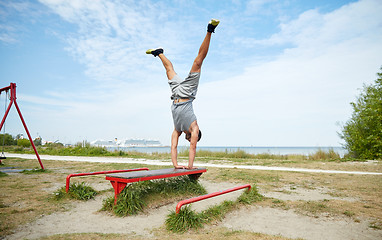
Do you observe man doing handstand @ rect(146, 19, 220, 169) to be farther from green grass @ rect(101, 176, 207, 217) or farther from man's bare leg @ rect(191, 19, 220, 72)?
green grass @ rect(101, 176, 207, 217)

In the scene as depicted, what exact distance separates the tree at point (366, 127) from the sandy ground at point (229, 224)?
15210 millimetres

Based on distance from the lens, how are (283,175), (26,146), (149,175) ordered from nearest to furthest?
(149,175) → (283,175) → (26,146)

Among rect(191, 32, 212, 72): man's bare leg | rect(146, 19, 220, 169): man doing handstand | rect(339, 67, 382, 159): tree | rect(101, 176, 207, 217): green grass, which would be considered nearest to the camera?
rect(101, 176, 207, 217): green grass

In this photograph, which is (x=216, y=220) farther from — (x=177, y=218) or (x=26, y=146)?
(x=26, y=146)

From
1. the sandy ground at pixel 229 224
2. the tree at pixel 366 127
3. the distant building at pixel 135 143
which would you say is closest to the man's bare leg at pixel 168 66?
the sandy ground at pixel 229 224

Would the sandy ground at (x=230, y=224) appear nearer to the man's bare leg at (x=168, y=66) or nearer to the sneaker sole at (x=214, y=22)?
the man's bare leg at (x=168, y=66)

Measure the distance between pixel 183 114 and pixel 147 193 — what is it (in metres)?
1.68

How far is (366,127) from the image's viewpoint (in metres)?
17.5

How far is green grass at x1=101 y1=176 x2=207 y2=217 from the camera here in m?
4.10

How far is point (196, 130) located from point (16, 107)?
6.45 m

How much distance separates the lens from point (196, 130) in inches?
205

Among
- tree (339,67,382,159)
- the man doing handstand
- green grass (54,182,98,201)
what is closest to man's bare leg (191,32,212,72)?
the man doing handstand

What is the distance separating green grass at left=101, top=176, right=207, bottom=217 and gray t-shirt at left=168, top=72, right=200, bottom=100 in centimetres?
185

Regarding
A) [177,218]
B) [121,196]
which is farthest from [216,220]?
[121,196]
